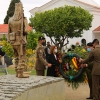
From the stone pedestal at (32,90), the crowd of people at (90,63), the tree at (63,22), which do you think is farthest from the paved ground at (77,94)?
the tree at (63,22)

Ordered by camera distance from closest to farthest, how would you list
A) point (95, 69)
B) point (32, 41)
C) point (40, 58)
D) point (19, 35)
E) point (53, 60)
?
point (19, 35) → point (95, 69) → point (40, 58) → point (53, 60) → point (32, 41)

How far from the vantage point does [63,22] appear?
39.9 m

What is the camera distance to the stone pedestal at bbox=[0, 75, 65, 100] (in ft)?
22.7

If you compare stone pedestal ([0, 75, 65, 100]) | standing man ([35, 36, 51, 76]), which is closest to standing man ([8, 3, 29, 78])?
stone pedestal ([0, 75, 65, 100])

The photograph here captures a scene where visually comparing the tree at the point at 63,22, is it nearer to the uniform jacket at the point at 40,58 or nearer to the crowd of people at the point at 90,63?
the crowd of people at the point at 90,63

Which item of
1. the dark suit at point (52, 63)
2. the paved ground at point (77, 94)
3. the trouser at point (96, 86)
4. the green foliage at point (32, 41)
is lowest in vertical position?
the paved ground at point (77, 94)

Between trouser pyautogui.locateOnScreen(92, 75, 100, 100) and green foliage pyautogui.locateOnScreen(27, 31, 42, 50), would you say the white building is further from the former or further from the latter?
trouser pyautogui.locateOnScreen(92, 75, 100, 100)

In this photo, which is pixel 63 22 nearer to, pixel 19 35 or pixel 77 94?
pixel 77 94

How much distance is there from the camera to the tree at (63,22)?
40.1 metres

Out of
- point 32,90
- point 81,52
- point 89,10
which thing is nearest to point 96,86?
point 81,52

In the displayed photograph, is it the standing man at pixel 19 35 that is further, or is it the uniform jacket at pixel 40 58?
the uniform jacket at pixel 40 58

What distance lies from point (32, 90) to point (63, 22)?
1285 inches

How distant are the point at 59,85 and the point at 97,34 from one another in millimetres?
40930

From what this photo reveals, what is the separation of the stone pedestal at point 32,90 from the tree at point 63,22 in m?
30.6
